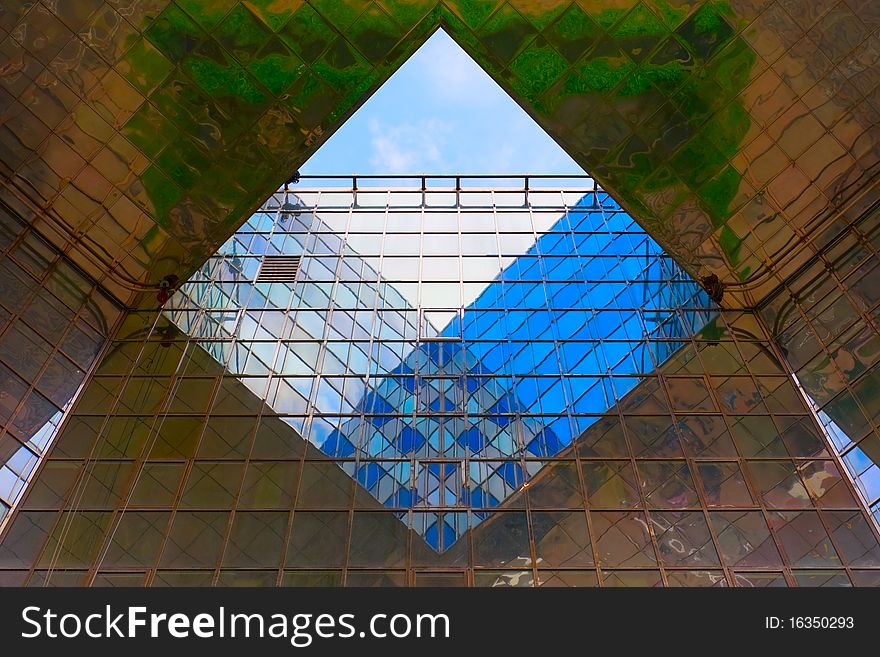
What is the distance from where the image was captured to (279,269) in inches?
1043

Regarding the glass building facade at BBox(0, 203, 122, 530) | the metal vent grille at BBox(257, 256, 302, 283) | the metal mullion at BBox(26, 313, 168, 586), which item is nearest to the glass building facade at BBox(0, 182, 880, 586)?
the metal mullion at BBox(26, 313, 168, 586)

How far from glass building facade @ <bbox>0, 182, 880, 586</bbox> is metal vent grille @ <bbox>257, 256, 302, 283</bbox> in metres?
0.14

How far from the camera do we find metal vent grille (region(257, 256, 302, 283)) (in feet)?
84.6

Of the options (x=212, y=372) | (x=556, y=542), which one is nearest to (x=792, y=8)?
(x=556, y=542)

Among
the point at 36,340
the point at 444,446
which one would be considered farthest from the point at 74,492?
the point at 444,446

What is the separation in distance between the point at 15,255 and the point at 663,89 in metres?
14.7

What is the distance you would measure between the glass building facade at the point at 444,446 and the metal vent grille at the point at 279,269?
0.47ft

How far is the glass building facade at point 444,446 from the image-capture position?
15.8 m

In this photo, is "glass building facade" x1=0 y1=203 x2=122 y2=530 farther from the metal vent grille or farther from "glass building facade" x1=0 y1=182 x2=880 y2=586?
the metal vent grille

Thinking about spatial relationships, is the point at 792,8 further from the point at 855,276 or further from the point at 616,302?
the point at 616,302

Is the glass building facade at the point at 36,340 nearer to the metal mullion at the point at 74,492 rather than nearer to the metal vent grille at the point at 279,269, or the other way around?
the metal mullion at the point at 74,492

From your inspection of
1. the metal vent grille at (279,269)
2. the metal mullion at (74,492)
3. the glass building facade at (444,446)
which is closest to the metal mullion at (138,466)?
the glass building facade at (444,446)

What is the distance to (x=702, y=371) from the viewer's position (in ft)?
67.2

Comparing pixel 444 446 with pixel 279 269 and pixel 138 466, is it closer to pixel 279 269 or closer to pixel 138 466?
pixel 138 466
